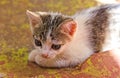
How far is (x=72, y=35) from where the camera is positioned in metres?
1.43

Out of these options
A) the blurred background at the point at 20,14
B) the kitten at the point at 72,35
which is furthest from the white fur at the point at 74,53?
the blurred background at the point at 20,14

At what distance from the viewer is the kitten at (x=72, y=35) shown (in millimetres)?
1386

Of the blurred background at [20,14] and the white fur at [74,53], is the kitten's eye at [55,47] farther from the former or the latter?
the blurred background at [20,14]

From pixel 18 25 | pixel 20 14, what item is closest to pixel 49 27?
pixel 18 25

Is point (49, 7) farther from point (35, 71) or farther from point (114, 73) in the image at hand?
point (114, 73)

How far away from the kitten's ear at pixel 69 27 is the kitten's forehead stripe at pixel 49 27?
0.09 ft

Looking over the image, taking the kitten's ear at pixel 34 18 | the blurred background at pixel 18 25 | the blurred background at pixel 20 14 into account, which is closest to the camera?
the kitten's ear at pixel 34 18

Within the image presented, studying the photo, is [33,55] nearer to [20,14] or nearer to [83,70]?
[83,70]

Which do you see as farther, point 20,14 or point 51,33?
point 20,14

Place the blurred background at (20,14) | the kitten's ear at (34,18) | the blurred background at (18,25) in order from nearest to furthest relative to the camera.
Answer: the kitten's ear at (34,18) < the blurred background at (18,25) < the blurred background at (20,14)

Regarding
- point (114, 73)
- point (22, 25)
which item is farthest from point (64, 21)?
point (22, 25)

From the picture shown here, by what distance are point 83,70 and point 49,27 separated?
255mm

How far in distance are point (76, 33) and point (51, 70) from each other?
218mm

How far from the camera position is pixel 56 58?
1.46 meters
